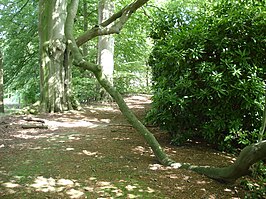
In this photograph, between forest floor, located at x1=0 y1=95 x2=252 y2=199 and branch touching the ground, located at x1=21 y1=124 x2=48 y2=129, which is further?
branch touching the ground, located at x1=21 y1=124 x2=48 y2=129

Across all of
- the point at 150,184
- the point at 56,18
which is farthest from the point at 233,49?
the point at 56,18

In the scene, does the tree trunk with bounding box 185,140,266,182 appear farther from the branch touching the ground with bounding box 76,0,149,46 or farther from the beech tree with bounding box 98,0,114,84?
the beech tree with bounding box 98,0,114,84

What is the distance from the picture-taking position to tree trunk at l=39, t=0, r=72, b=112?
389 inches

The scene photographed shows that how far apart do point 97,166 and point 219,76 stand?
2.76m

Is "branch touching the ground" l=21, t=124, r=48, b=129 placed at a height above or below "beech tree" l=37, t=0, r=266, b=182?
below

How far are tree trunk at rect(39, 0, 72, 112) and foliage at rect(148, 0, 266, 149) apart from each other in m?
5.32

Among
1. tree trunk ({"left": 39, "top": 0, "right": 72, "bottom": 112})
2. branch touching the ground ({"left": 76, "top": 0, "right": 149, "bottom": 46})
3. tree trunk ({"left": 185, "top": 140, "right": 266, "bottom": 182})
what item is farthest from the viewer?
tree trunk ({"left": 39, "top": 0, "right": 72, "bottom": 112})

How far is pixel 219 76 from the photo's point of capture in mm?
5031

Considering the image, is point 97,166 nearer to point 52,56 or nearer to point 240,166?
point 240,166

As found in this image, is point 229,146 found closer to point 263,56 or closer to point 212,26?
point 263,56

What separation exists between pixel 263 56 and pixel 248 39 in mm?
490

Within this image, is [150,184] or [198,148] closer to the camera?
[150,184]

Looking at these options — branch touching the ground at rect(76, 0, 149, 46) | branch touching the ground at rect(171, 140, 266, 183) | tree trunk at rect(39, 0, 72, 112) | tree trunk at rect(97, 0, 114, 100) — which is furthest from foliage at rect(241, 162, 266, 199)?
tree trunk at rect(97, 0, 114, 100)

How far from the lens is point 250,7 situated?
537 cm
